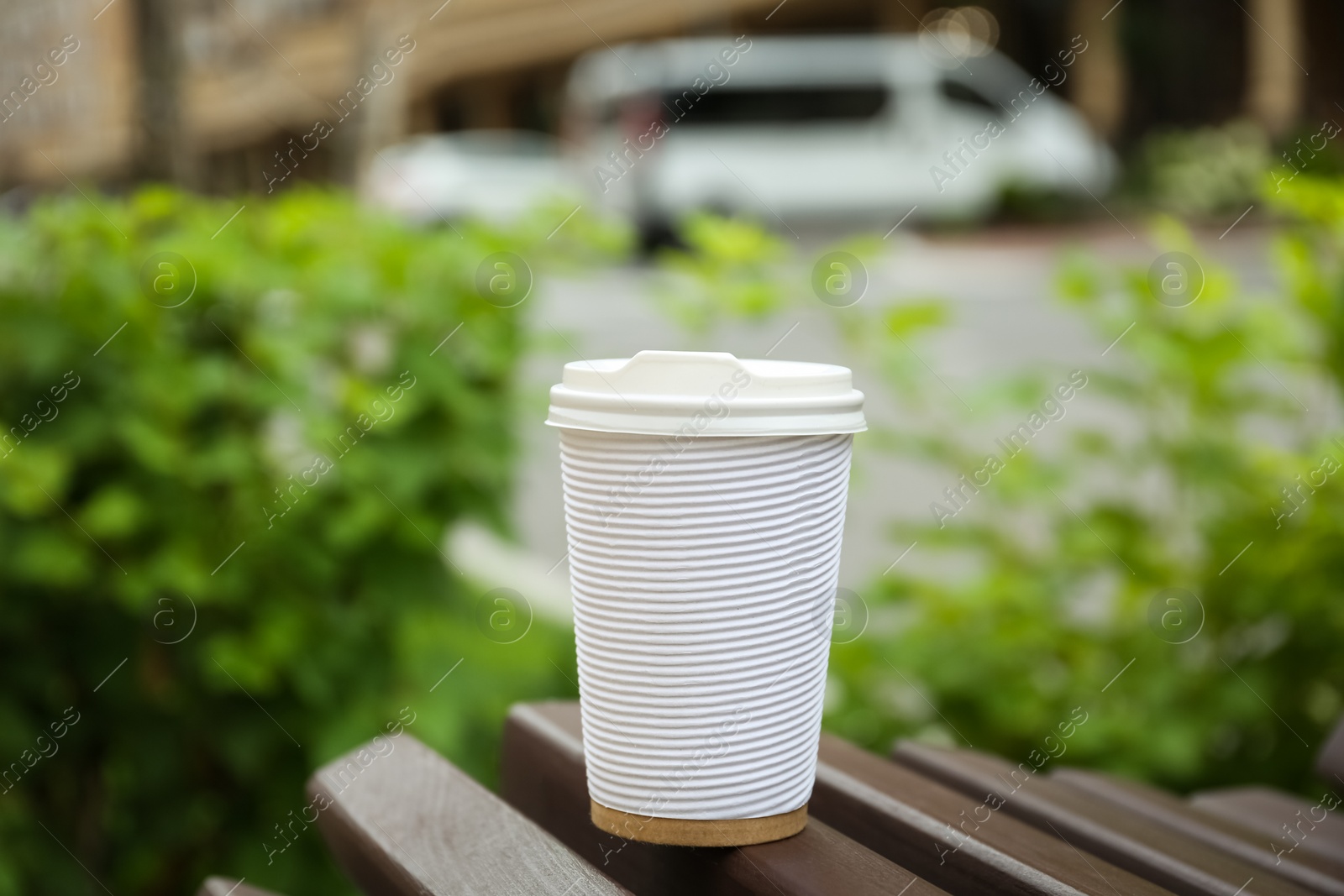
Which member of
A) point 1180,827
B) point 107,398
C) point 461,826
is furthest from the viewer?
point 107,398

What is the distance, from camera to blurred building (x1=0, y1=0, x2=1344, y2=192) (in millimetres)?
16328

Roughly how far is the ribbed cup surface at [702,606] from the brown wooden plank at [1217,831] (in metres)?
0.51

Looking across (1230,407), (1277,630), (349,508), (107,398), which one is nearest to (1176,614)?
(1277,630)

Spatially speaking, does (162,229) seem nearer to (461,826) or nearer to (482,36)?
(461,826)

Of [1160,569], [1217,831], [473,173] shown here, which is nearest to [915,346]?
[1160,569]

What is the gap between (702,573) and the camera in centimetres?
94

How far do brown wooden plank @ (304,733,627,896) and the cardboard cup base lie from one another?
0.16 ft

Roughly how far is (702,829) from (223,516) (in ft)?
4.93

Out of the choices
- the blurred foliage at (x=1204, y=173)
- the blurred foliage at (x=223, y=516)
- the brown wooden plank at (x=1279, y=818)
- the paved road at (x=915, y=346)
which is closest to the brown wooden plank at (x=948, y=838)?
the brown wooden plank at (x=1279, y=818)

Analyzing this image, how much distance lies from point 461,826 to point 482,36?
23.6 meters

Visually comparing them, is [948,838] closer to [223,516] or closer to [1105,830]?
[1105,830]

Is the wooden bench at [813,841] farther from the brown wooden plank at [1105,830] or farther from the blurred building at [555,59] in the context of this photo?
the blurred building at [555,59]

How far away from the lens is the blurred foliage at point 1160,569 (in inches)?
92.4

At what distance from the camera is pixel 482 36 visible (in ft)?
75.9
